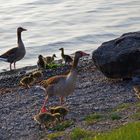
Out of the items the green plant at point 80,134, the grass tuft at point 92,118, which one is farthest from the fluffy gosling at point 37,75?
the green plant at point 80,134

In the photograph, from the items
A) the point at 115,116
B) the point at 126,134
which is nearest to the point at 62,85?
the point at 115,116

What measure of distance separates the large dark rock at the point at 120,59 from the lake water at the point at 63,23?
9.77 m

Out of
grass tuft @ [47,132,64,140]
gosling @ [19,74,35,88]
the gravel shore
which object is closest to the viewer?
grass tuft @ [47,132,64,140]

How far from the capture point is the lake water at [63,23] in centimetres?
3086

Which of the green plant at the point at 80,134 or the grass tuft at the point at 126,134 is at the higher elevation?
the grass tuft at the point at 126,134

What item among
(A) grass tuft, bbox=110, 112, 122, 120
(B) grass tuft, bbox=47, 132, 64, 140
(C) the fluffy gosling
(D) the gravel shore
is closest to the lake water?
(C) the fluffy gosling

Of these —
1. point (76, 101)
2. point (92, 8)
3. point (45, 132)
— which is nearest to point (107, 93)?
point (76, 101)

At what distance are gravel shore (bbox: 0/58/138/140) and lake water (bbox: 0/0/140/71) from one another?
8.48 m

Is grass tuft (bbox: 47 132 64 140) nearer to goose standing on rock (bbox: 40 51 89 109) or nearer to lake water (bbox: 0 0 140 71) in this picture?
goose standing on rock (bbox: 40 51 89 109)

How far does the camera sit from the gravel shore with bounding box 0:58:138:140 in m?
14.0

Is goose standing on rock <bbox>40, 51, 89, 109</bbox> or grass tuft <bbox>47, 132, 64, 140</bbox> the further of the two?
goose standing on rock <bbox>40, 51, 89, 109</bbox>

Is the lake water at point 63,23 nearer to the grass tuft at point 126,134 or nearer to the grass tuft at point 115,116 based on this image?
the grass tuft at point 115,116

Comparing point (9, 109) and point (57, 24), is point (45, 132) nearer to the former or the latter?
point (9, 109)

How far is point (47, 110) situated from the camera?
1538 centimetres
